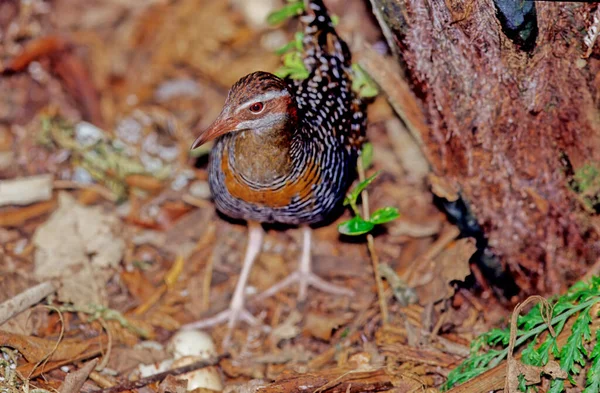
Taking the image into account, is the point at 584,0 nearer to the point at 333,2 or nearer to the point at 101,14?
the point at 333,2

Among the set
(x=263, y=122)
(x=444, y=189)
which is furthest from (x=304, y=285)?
(x=263, y=122)

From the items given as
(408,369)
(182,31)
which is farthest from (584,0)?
(182,31)

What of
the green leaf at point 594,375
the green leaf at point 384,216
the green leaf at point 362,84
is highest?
the green leaf at point 362,84

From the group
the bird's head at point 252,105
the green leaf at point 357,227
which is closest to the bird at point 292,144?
the bird's head at point 252,105

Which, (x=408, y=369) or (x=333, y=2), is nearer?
(x=408, y=369)

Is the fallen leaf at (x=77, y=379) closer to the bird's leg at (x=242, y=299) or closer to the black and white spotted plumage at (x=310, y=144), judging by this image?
the bird's leg at (x=242, y=299)

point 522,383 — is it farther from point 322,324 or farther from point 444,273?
point 322,324

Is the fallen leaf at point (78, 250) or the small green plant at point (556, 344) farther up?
the small green plant at point (556, 344)
